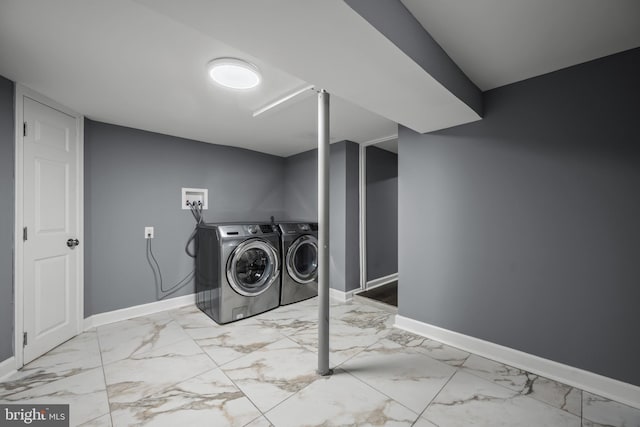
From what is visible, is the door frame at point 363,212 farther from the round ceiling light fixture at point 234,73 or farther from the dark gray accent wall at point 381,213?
the round ceiling light fixture at point 234,73

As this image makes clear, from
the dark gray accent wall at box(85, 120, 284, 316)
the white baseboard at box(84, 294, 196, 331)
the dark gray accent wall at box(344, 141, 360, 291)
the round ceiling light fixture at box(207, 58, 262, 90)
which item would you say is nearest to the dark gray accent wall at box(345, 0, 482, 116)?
the round ceiling light fixture at box(207, 58, 262, 90)

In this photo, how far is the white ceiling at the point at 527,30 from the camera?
115cm

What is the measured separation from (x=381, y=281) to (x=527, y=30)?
10.3ft

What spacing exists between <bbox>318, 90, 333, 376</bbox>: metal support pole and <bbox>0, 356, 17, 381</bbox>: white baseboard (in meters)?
2.09

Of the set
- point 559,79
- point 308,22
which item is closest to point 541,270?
point 559,79

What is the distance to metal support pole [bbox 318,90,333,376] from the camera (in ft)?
5.55

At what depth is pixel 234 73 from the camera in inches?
64.5

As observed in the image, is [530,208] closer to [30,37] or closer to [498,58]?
[498,58]

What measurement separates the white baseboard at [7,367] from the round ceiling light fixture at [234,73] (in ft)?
7.74

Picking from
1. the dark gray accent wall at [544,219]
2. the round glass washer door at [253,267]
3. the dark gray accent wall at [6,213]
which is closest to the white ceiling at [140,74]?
the dark gray accent wall at [6,213]

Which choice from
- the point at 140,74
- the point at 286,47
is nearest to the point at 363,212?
the point at 286,47

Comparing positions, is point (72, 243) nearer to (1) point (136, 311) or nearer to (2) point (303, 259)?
(1) point (136, 311)

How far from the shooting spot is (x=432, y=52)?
135 cm

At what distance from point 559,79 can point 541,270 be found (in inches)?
49.7
